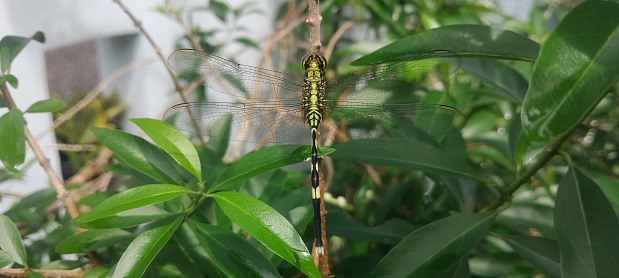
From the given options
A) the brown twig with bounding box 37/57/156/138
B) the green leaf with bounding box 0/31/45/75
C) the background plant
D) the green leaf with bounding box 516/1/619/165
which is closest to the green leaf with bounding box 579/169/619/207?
the background plant

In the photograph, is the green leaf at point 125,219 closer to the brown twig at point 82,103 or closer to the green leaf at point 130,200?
the green leaf at point 130,200

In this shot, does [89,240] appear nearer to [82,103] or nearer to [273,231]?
[273,231]

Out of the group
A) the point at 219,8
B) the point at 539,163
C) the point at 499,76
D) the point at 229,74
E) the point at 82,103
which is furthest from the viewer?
the point at 219,8

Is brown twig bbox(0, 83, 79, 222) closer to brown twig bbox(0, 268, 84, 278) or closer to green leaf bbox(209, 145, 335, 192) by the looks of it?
brown twig bbox(0, 268, 84, 278)

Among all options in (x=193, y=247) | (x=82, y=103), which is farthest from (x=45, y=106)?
(x=82, y=103)

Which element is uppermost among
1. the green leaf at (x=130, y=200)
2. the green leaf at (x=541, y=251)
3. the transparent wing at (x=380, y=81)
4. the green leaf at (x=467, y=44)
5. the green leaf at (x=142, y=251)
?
the green leaf at (x=467, y=44)

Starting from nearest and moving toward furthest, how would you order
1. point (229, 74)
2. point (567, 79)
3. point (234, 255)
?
1. point (567, 79)
2. point (234, 255)
3. point (229, 74)

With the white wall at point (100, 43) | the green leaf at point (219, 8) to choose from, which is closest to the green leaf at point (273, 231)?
the white wall at point (100, 43)

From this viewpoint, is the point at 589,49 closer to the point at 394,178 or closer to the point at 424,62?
the point at 424,62
